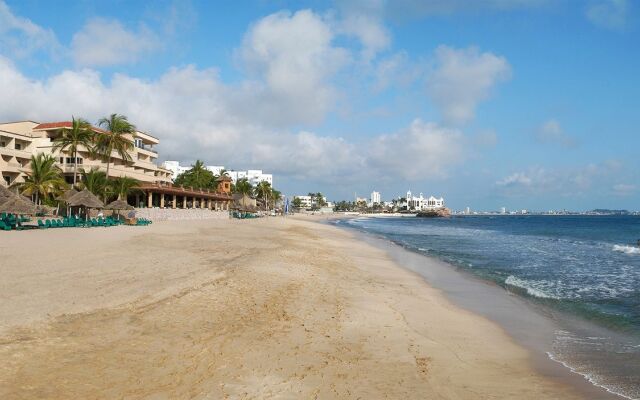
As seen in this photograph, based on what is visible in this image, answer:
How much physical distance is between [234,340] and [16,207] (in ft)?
86.8

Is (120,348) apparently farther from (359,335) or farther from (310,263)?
(310,263)

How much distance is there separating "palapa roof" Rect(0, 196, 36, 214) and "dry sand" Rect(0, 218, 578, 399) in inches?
661

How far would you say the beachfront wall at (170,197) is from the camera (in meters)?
50.8

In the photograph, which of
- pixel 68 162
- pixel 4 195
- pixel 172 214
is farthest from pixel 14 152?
pixel 4 195

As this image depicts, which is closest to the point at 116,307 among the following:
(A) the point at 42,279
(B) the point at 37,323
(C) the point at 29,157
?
(B) the point at 37,323

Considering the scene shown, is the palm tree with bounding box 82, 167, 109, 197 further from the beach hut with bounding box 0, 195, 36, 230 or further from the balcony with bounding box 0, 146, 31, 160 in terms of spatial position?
the beach hut with bounding box 0, 195, 36, 230

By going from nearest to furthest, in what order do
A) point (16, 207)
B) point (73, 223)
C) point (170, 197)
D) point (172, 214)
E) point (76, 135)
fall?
point (16, 207), point (73, 223), point (76, 135), point (172, 214), point (170, 197)

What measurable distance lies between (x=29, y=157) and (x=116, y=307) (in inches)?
1971

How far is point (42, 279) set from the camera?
1048 centimetres

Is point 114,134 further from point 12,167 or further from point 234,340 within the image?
point 234,340

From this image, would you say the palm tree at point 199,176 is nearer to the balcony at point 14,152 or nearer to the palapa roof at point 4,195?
the balcony at point 14,152

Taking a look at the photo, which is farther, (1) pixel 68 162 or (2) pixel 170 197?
(2) pixel 170 197

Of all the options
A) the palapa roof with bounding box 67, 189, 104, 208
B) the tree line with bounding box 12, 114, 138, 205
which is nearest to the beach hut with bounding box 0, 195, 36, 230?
the palapa roof with bounding box 67, 189, 104, 208

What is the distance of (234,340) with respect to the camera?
22.8 ft
